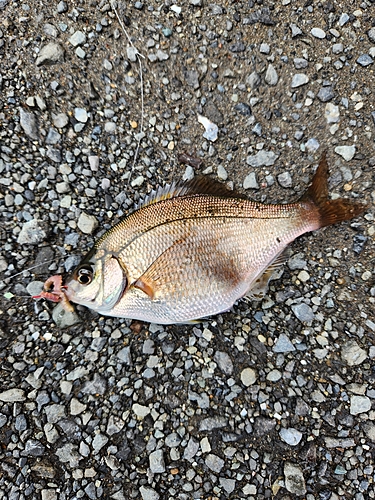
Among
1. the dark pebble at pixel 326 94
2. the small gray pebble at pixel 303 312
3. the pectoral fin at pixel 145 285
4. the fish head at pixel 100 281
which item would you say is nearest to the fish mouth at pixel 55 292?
the fish head at pixel 100 281

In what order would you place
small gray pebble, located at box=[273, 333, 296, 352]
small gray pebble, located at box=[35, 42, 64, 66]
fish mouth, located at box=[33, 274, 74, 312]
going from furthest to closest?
small gray pebble, located at box=[35, 42, 64, 66], small gray pebble, located at box=[273, 333, 296, 352], fish mouth, located at box=[33, 274, 74, 312]

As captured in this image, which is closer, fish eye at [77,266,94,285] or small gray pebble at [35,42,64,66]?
fish eye at [77,266,94,285]

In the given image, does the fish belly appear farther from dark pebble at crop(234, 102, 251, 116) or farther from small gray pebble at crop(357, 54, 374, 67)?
small gray pebble at crop(357, 54, 374, 67)

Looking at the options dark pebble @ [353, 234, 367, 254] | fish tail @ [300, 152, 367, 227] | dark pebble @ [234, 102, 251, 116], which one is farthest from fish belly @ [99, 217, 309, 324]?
dark pebble @ [234, 102, 251, 116]

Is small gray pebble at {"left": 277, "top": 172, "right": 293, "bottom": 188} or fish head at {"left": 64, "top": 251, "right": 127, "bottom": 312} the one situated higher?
small gray pebble at {"left": 277, "top": 172, "right": 293, "bottom": 188}

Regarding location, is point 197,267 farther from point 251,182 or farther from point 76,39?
point 76,39

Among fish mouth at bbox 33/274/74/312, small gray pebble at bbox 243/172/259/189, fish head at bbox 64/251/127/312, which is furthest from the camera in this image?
small gray pebble at bbox 243/172/259/189

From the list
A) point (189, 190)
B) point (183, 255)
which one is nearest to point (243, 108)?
point (189, 190)
